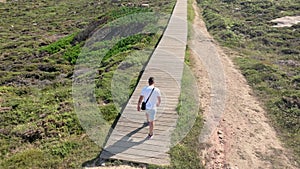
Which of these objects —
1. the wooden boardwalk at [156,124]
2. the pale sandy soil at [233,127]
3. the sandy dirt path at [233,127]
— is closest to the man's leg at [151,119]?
the wooden boardwalk at [156,124]

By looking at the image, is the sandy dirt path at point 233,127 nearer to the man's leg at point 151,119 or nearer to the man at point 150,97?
the man's leg at point 151,119

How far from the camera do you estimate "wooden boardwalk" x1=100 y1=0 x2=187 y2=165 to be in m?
11.8

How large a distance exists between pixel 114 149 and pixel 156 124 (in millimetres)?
2433

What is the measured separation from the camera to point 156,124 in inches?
539


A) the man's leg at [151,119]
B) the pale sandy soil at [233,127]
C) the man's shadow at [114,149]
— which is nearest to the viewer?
the man's shadow at [114,149]

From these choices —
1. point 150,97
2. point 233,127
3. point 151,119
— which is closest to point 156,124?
point 151,119

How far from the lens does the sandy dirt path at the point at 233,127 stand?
12.5m

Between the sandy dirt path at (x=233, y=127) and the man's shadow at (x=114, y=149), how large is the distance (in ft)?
9.54

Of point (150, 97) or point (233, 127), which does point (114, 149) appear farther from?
point (233, 127)

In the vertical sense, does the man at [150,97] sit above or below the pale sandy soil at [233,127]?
above

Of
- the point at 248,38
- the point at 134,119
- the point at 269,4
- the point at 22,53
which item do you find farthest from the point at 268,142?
the point at 269,4

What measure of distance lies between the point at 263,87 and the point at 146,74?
7.11 meters

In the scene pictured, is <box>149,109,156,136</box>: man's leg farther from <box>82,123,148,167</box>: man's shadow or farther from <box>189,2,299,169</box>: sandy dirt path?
<box>189,2,299,169</box>: sandy dirt path

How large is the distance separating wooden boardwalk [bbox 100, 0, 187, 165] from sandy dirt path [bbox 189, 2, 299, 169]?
1.50 metres
